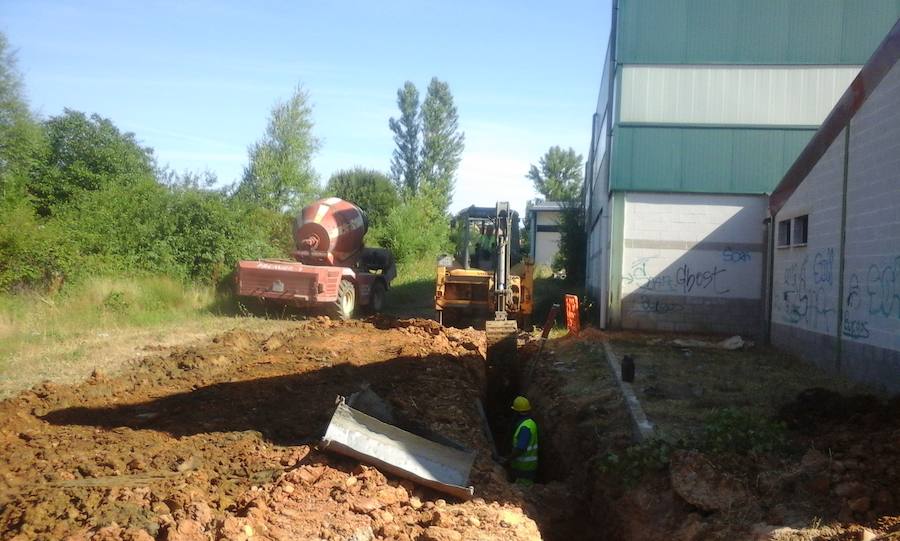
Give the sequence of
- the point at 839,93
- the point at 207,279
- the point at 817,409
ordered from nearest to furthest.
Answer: the point at 817,409 → the point at 839,93 → the point at 207,279

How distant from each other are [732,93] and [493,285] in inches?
266

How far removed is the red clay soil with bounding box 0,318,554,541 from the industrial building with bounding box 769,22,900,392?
5.02 meters

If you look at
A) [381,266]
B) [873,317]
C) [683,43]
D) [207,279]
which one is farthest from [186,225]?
[873,317]

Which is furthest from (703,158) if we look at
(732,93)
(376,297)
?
(376,297)

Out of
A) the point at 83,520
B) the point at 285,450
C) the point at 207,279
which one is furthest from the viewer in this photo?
the point at 207,279

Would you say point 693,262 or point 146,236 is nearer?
point 693,262

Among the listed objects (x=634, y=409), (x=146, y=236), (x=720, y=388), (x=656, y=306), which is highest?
(x=146, y=236)

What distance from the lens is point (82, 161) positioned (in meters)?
26.4

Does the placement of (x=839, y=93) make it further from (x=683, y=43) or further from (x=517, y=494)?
(x=517, y=494)

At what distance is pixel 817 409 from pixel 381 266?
14871 millimetres

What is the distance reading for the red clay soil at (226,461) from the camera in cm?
495

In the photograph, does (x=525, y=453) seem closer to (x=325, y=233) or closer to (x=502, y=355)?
(x=502, y=355)

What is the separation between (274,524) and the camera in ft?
16.5

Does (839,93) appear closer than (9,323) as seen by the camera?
No
